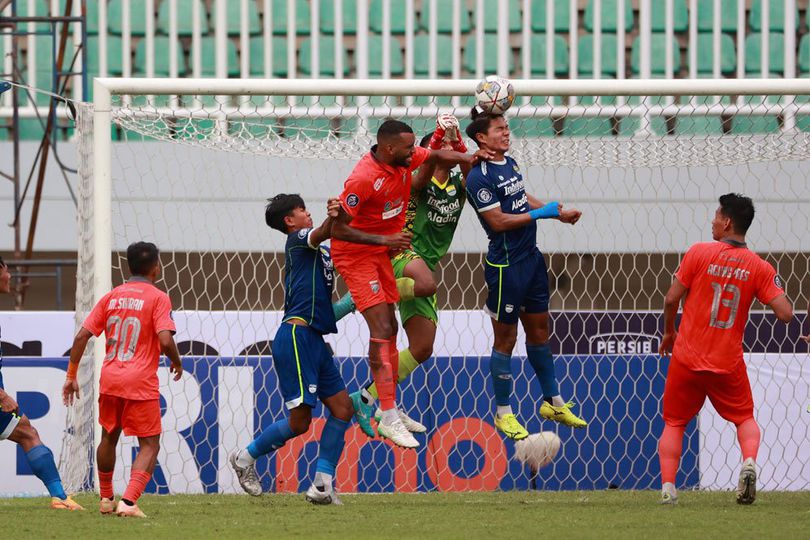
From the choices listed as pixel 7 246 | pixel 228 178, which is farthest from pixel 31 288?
pixel 228 178

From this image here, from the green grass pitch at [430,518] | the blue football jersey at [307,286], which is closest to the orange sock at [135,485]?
the green grass pitch at [430,518]

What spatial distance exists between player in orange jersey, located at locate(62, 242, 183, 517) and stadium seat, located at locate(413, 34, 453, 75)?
939 cm

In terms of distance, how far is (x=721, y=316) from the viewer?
727 centimetres

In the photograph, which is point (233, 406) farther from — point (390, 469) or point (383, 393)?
point (383, 393)

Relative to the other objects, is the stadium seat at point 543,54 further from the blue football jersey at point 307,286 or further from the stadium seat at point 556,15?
the blue football jersey at point 307,286

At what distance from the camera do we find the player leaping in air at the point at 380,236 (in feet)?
23.6

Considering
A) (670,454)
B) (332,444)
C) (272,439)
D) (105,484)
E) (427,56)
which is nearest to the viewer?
(105,484)

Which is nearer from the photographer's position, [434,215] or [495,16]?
[434,215]

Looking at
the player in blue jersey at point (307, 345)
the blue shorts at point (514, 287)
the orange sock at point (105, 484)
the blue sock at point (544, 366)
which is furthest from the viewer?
the blue sock at point (544, 366)

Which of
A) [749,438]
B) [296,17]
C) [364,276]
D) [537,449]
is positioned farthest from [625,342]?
[296,17]

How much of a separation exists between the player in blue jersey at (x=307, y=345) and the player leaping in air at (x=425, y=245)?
0.32m

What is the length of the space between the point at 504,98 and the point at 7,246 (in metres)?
8.91

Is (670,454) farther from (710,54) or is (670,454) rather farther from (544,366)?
(710,54)

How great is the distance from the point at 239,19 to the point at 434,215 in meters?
8.91
